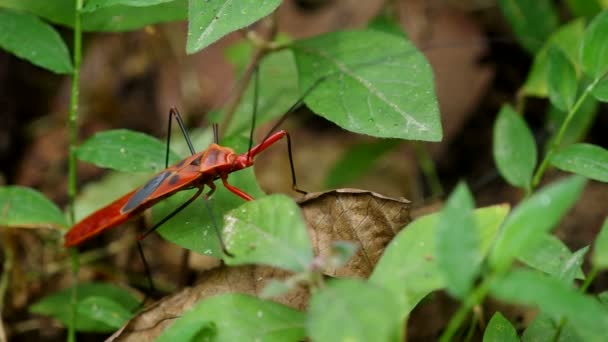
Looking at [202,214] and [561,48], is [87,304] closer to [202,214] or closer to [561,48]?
[202,214]

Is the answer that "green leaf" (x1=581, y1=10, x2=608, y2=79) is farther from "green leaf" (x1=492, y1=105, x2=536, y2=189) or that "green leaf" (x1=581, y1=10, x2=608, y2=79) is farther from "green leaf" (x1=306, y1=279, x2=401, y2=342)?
"green leaf" (x1=306, y1=279, x2=401, y2=342)

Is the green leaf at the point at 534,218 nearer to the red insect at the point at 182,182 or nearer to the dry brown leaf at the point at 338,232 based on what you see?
the dry brown leaf at the point at 338,232

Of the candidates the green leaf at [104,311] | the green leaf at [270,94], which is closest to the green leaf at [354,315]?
the green leaf at [104,311]

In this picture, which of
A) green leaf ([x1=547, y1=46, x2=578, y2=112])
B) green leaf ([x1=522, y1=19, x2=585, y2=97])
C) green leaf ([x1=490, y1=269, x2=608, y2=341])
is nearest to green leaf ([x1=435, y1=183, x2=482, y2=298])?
green leaf ([x1=490, y1=269, x2=608, y2=341])

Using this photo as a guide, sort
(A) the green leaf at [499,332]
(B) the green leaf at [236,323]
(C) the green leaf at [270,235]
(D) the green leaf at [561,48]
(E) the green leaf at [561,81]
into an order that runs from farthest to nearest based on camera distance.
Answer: (D) the green leaf at [561,48], (E) the green leaf at [561,81], (A) the green leaf at [499,332], (B) the green leaf at [236,323], (C) the green leaf at [270,235]

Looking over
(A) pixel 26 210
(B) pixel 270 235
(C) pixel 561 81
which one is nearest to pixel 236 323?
(B) pixel 270 235

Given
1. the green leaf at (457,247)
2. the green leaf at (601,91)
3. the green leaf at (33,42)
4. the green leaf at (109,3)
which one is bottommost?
the green leaf at (601,91)
